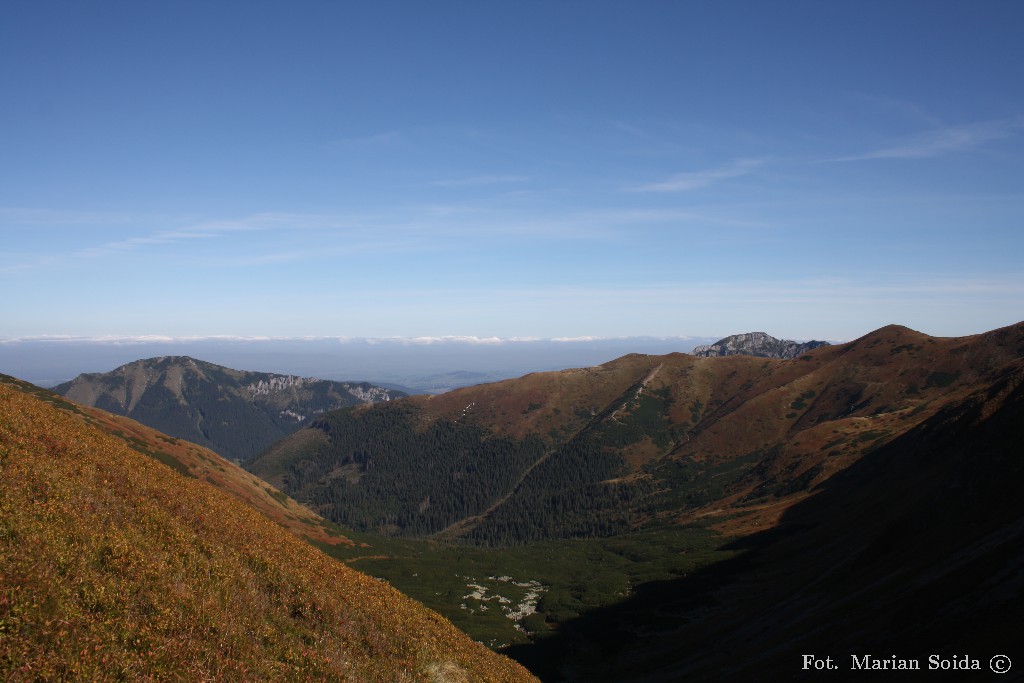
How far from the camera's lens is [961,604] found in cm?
3759

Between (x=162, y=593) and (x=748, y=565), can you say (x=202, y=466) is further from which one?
(x=748, y=565)

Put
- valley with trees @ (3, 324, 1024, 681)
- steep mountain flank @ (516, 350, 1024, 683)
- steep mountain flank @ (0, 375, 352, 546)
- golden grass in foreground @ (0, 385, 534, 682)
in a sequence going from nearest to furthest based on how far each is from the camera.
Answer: golden grass in foreground @ (0, 385, 534, 682), steep mountain flank @ (516, 350, 1024, 683), valley with trees @ (3, 324, 1024, 681), steep mountain flank @ (0, 375, 352, 546)

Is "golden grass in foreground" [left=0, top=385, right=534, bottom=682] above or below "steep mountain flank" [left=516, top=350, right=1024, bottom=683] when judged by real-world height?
above

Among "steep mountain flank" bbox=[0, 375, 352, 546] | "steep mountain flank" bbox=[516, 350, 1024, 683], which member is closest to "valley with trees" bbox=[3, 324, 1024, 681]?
"steep mountain flank" bbox=[516, 350, 1024, 683]

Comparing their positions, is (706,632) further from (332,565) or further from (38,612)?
(38,612)

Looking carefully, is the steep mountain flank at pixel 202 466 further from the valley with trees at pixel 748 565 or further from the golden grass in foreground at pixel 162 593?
the golden grass in foreground at pixel 162 593

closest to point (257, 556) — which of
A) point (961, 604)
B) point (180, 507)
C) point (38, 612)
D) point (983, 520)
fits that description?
point (180, 507)

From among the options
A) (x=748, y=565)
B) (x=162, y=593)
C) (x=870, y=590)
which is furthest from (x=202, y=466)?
(x=870, y=590)

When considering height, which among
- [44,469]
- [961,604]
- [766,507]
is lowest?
[766,507]

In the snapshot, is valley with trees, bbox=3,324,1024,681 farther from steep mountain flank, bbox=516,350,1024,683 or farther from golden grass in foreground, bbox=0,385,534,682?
golden grass in foreground, bbox=0,385,534,682

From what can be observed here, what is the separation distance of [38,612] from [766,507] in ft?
619

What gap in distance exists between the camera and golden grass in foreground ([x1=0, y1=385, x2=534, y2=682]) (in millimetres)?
20438

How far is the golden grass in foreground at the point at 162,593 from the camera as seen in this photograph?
67.1ft

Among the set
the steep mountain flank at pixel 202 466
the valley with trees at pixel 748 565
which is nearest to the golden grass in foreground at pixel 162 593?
the valley with trees at pixel 748 565
